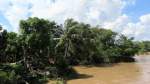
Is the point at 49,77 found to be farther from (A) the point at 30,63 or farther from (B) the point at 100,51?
(B) the point at 100,51

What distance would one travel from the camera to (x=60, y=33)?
2079 inches

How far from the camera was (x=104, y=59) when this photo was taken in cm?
5572

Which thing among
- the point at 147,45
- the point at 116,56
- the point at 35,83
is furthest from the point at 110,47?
the point at 147,45

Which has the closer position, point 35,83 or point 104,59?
point 35,83

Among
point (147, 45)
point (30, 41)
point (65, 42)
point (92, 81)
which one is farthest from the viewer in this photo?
point (147, 45)

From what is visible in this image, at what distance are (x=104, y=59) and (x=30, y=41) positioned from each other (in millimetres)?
22651

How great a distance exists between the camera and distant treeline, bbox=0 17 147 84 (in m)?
34.1

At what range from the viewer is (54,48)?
45469 millimetres

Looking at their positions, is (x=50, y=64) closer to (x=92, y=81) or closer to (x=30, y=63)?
(x=30, y=63)

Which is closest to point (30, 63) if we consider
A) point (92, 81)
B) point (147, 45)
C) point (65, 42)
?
point (92, 81)

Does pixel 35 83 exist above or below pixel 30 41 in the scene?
below

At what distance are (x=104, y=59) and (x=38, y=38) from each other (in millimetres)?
22222

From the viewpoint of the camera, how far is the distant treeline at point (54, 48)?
34125 mm

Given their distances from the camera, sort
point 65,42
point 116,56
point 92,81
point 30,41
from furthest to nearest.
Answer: point 116,56
point 65,42
point 30,41
point 92,81
